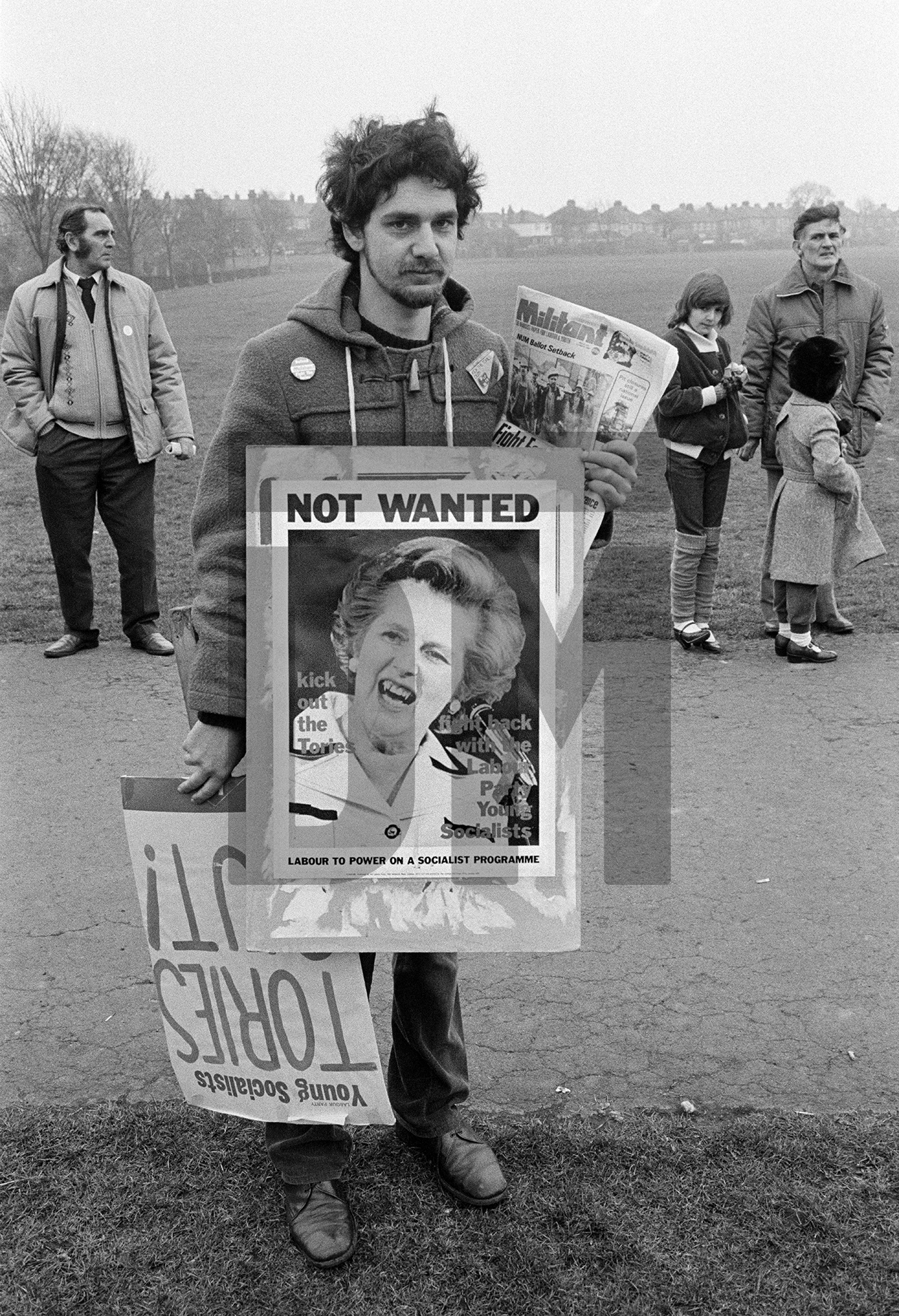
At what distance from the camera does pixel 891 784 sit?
197 inches

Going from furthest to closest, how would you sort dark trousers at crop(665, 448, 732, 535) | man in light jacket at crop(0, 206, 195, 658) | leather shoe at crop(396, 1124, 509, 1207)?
dark trousers at crop(665, 448, 732, 535), man in light jacket at crop(0, 206, 195, 658), leather shoe at crop(396, 1124, 509, 1207)

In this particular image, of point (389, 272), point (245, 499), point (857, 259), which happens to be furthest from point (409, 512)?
point (857, 259)

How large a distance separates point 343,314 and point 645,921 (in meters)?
2.30

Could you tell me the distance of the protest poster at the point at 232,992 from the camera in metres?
2.49

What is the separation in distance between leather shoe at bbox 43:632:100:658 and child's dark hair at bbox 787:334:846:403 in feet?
12.7

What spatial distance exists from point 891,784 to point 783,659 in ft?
5.52

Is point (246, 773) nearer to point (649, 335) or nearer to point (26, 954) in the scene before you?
point (649, 335)

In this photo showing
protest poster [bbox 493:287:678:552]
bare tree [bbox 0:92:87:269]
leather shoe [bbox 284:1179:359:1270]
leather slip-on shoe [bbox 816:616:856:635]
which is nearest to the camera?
protest poster [bbox 493:287:678:552]

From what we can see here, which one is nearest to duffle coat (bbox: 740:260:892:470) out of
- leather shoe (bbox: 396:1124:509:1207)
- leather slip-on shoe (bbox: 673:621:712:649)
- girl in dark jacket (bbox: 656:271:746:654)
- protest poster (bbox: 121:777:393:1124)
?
girl in dark jacket (bbox: 656:271:746:654)

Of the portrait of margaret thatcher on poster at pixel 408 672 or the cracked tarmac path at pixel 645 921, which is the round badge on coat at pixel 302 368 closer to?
the portrait of margaret thatcher on poster at pixel 408 672

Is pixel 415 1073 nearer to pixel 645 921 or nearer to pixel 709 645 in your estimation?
pixel 645 921

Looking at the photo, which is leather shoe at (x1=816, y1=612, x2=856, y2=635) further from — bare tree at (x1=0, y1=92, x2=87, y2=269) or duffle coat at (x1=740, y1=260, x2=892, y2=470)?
bare tree at (x1=0, y1=92, x2=87, y2=269)

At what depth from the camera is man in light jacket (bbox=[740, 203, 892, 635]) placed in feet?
22.2

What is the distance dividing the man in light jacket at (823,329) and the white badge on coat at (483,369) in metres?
4.62
